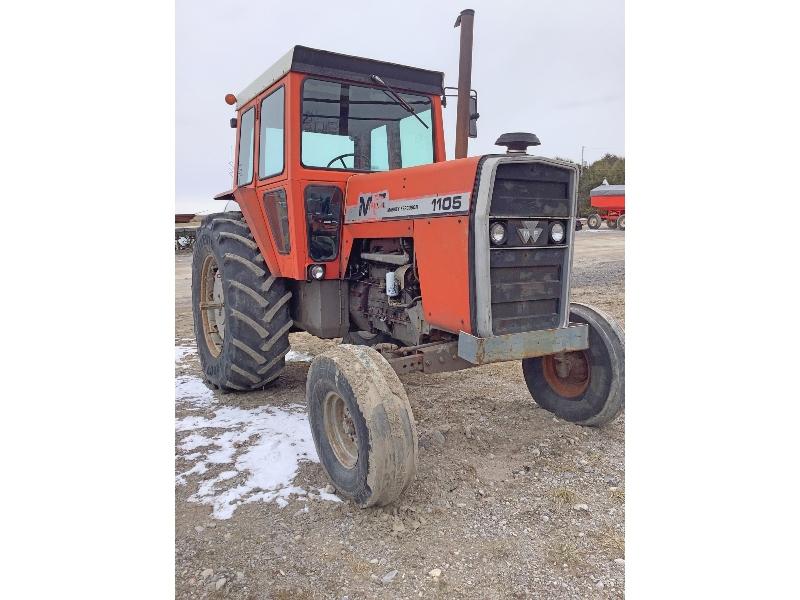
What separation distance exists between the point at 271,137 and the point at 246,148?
666mm

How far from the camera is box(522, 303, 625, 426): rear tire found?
3.34m

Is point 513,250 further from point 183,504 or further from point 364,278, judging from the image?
point 183,504

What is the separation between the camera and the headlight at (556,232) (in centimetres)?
294

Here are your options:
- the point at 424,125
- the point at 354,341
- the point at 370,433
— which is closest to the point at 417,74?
the point at 424,125

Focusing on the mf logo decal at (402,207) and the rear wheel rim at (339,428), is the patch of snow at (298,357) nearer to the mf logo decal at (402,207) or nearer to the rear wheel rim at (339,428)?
the mf logo decal at (402,207)

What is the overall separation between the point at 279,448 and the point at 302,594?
130cm

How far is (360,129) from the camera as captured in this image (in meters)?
3.79

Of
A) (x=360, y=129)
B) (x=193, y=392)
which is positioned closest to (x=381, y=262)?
(x=360, y=129)

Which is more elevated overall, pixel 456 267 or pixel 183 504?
pixel 456 267

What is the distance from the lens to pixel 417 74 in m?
3.86

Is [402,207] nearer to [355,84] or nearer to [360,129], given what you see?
[360,129]

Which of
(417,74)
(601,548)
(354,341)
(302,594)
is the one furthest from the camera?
(354,341)

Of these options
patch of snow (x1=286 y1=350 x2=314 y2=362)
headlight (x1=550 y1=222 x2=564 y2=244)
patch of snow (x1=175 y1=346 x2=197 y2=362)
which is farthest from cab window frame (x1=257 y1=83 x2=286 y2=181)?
patch of snow (x1=175 y1=346 x2=197 y2=362)
